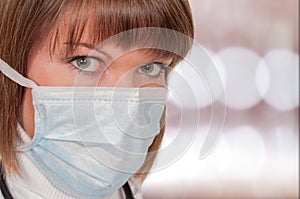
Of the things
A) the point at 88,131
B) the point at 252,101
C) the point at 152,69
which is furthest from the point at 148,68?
the point at 252,101

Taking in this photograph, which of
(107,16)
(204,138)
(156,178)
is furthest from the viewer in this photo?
(156,178)

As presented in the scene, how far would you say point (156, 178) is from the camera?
1802 millimetres

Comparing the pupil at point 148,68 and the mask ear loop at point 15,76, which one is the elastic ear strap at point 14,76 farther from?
the pupil at point 148,68

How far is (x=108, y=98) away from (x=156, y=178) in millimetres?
1058

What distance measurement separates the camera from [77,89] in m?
0.78

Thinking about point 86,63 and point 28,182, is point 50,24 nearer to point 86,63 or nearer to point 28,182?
point 86,63

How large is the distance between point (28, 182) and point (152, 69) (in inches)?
9.4

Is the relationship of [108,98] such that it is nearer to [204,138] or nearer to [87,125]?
[87,125]

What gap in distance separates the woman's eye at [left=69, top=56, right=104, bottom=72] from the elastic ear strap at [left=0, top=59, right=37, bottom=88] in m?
0.06

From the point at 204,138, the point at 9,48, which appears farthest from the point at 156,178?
the point at 9,48

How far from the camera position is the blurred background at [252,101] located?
2.04 metres

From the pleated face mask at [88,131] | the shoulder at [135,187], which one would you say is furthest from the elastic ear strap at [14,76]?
the shoulder at [135,187]

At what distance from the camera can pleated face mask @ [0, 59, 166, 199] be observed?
2.55 ft

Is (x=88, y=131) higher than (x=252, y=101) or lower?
lower
